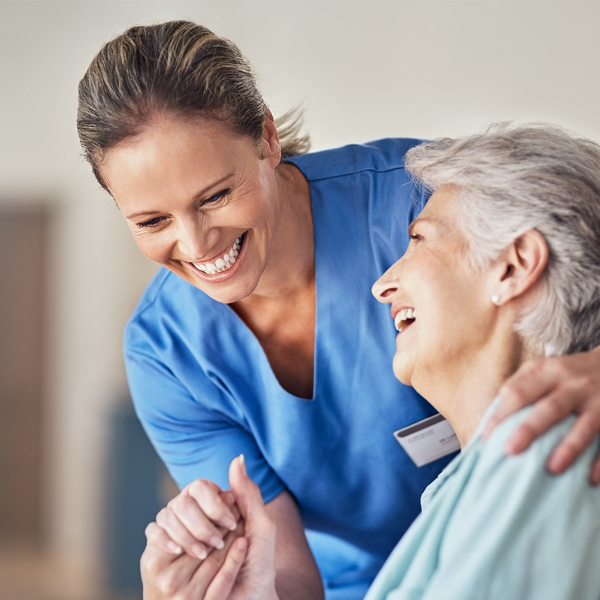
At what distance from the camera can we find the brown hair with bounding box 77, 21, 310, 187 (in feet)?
3.15

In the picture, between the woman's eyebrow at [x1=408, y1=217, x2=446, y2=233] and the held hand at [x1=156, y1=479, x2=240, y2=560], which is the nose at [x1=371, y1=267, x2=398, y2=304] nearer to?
the woman's eyebrow at [x1=408, y1=217, x2=446, y2=233]

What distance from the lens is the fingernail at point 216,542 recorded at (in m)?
1.05

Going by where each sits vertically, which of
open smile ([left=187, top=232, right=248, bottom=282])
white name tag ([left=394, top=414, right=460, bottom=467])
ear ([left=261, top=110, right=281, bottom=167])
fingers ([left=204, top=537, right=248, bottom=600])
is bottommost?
→ fingers ([left=204, top=537, right=248, bottom=600])

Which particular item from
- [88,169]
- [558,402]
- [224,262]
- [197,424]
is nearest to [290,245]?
[224,262]

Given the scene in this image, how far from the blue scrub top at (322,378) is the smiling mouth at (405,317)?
0.13 metres

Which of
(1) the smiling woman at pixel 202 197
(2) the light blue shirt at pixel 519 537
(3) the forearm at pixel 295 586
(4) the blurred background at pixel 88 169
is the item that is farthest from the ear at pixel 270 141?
(4) the blurred background at pixel 88 169

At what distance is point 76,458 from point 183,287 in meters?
1.83

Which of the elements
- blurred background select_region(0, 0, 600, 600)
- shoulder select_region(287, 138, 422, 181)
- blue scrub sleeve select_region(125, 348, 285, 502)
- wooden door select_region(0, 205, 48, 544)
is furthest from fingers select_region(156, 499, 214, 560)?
wooden door select_region(0, 205, 48, 544)

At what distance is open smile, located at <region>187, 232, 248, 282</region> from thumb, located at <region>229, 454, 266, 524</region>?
298 millimetres

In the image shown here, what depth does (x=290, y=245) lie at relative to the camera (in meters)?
1.27

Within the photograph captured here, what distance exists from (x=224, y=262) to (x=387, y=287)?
0.89ft

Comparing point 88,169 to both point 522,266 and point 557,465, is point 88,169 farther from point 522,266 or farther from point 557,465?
point 557,465

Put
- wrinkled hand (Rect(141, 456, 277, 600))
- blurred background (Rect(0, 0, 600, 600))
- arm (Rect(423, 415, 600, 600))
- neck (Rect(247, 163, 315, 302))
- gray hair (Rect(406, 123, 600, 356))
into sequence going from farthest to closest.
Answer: blurred background (Rect(0, 0, 600, 600)) < neck (Rect(247, 163, 315, 302)) < wrinkled hand (Rect(141, 456, 277, 600)) < gray hair (Rect(406, 123, 600, 356)) < arm (Rect(423, 415, 600, 600))

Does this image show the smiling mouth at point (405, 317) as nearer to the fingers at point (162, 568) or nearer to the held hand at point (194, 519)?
the held hand at point (194, 519)
